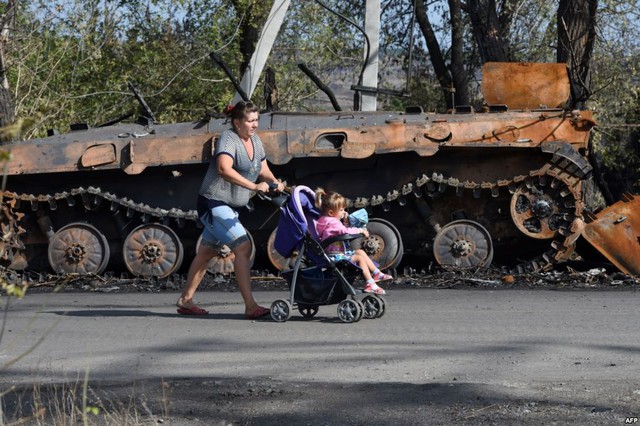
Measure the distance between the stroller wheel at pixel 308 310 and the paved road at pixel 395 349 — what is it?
81 mm

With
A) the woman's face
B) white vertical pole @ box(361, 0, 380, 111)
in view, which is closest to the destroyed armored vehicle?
white vertical pole @ box(361, 0, 380, 111)

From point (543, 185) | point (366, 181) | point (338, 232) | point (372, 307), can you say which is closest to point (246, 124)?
point (338, 232)

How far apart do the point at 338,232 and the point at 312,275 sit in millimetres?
429

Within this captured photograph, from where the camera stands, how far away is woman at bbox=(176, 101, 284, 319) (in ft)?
32.6

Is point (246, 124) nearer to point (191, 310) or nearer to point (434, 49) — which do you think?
point (191, 310)

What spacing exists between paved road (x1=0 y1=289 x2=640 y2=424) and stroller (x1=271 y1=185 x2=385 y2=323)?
15 cm

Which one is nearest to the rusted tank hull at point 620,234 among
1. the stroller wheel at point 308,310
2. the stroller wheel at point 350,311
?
the stroller wheel at point 308,310

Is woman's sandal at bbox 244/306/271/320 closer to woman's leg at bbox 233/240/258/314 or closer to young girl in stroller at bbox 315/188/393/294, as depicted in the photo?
woman's leg at bbox 233/240/258/314

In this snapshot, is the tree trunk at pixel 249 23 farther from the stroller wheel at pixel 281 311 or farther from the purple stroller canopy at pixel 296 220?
the stroller wheel at pixel 281 311

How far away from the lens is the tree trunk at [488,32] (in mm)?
19234

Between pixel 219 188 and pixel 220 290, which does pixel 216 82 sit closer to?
pixel 220 290

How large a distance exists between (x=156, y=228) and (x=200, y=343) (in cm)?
578

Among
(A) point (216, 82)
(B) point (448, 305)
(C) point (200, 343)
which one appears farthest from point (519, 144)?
(A) point (216, 82)

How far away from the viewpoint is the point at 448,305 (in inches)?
438
